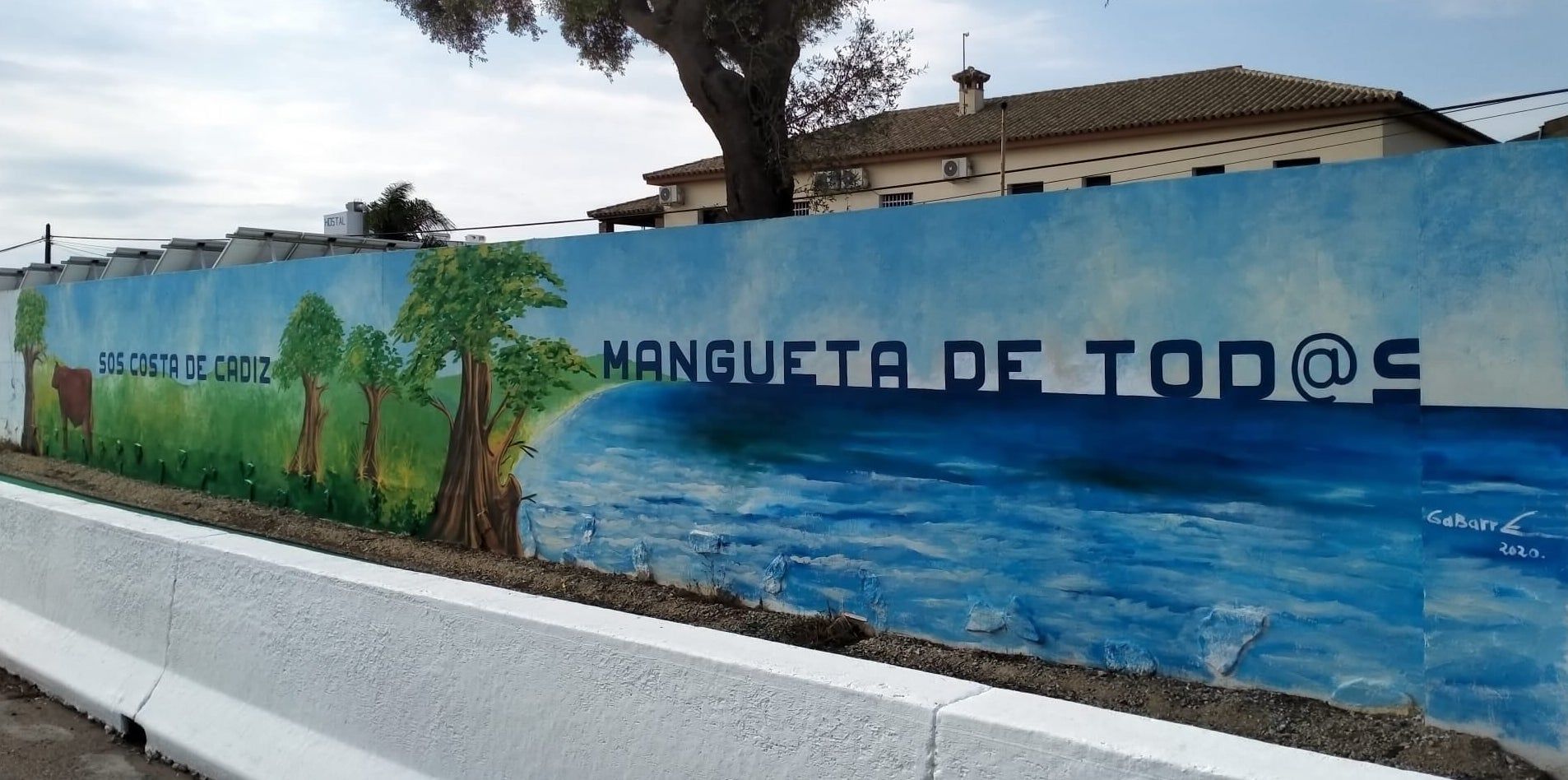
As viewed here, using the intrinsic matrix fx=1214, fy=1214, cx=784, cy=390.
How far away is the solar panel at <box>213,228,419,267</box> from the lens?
1534 centimetres

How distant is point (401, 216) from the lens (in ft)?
118

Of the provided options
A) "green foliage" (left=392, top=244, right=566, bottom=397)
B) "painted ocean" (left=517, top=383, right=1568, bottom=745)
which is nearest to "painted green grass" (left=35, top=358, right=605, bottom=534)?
"green foliage" (left=392, top=244, right=566, bottom=397)

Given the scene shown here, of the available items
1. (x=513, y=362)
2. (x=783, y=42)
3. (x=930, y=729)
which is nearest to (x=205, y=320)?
(x=513, y=362)

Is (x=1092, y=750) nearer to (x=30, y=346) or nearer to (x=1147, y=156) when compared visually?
(x=30, y=346)

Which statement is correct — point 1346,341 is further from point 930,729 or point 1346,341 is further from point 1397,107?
point 1397,107

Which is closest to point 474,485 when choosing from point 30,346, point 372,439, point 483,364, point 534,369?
point 483,364

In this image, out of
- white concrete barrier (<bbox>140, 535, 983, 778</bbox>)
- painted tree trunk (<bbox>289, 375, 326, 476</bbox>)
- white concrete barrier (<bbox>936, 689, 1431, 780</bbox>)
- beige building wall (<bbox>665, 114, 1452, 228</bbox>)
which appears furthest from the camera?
beige building wall (<bbox>665, 114, 1452, 228</bbox>)

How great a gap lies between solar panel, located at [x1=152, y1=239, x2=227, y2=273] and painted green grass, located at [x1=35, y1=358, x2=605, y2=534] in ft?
5.48

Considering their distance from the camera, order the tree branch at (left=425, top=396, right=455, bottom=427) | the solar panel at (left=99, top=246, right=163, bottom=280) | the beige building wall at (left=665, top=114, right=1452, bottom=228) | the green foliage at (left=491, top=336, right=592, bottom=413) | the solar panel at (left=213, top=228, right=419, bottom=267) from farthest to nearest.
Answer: the beige building wall at (left=665, top=114, right=1452, bottom=228)
the solar panel at (left=99, top=246, right=163, bottom=280)
the solar panel at (left=213, top=228, right=419, bottom=267)
the tree branch at (left=425, top=396, right=455, bottom=427)
the green foliage at (left=491, top=336, right=592, bottom=413)

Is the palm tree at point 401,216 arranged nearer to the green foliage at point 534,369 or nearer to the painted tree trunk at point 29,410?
the painted tree trunk at point 29,410

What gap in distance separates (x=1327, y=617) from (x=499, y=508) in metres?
6.49

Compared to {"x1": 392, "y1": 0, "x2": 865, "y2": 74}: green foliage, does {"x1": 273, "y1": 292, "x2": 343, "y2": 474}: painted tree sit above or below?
below

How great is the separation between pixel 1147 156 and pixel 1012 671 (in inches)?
931

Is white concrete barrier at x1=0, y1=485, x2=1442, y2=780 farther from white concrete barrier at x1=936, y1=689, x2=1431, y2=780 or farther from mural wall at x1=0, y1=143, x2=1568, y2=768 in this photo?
mural wall at x1=0, y1=143, x2=1568, y2=768
